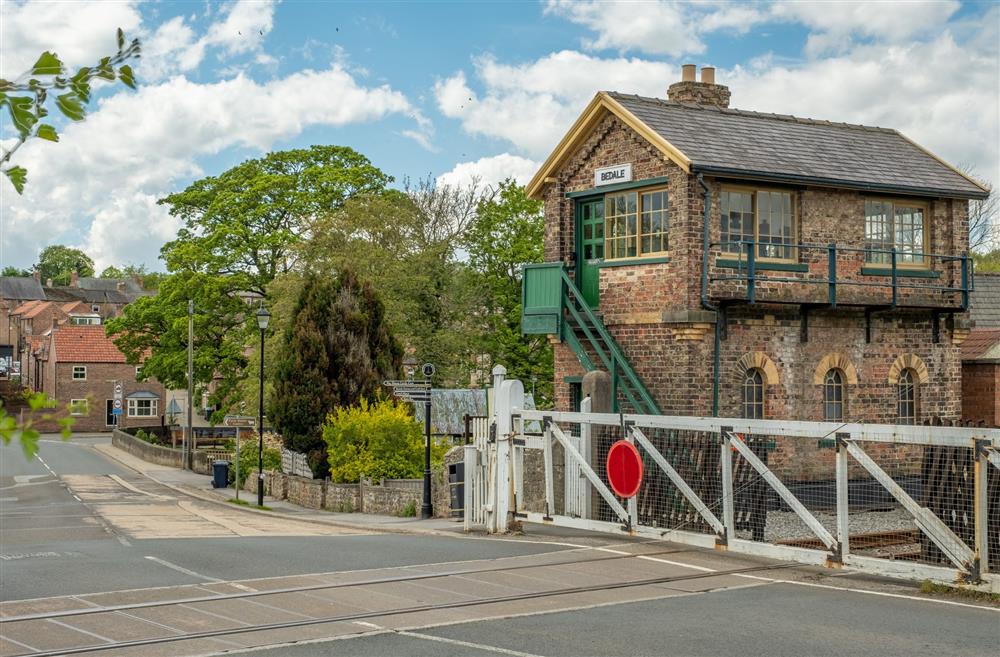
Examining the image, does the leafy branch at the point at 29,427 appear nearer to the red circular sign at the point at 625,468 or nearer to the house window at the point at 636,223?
the red circular sign at the point at 625,468

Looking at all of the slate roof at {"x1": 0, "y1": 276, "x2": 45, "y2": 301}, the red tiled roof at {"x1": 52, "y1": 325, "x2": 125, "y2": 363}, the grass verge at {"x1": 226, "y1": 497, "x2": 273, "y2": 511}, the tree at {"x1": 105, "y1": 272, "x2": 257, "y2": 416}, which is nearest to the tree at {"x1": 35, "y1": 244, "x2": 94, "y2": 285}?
the slate roof at {"x1": 0, "y1": 276, "x2": 45, "y2": 301}

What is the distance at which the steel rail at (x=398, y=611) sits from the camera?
973 centimetres

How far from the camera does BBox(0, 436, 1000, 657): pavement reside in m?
9.78

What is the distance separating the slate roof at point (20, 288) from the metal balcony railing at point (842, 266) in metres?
118

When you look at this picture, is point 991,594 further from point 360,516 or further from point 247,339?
point 247,339

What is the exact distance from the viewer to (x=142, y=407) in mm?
82375

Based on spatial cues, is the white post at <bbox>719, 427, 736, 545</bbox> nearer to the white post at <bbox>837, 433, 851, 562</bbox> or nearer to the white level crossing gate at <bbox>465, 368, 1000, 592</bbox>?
the white level crossing gate at <bbox>465, 368, 1000, 592</bbox>

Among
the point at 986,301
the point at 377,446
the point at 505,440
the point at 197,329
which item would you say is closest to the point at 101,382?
the point at 197,329

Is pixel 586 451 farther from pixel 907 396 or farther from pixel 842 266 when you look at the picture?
pixel 907 396

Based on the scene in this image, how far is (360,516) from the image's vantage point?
86.0ft

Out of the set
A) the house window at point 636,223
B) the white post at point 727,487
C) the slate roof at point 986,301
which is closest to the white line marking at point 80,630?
the white post at point 727,487

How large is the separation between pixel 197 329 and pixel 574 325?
3091cm

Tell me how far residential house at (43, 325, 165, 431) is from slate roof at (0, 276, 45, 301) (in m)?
48.1

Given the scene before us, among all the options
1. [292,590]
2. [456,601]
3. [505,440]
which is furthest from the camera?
[505,440]
